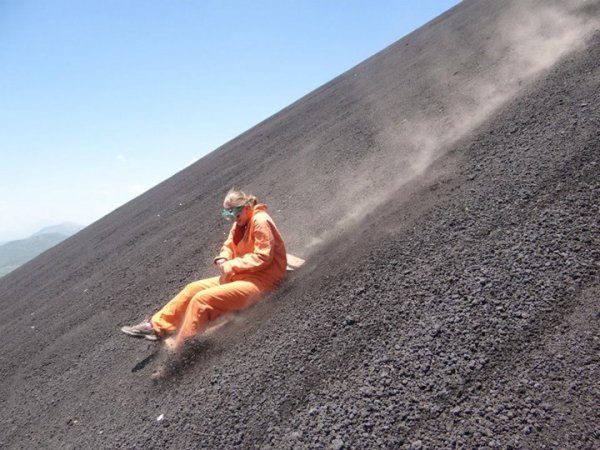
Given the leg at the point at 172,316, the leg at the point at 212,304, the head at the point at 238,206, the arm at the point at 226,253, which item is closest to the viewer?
the leg at the point at 212,304

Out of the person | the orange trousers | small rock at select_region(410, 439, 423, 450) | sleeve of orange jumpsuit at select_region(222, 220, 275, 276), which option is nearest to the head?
the person

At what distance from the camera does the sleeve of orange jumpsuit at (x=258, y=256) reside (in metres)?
4.70

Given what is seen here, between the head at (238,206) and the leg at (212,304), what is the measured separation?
0.84 m

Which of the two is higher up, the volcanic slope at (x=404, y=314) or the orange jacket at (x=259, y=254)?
the orange jacket at (x=259, y=254)

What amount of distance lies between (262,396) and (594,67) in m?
7.30

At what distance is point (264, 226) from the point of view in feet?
15.6

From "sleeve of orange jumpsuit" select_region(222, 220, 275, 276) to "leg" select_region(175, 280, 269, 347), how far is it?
0.16 metres

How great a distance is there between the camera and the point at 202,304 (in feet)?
14.5

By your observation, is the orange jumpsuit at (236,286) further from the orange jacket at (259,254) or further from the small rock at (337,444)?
the small rock at (337,444)

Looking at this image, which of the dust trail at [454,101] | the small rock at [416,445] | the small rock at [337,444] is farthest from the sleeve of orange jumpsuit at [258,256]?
Result: the small rock at [416,445]

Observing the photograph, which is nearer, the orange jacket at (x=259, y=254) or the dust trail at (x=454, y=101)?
the orange jacket at (x=259, y=254)

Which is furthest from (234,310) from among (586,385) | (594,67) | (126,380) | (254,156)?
(254,156)

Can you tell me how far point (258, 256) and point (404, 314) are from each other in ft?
5.92

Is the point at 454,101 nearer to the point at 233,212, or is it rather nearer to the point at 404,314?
the point at 233,212
